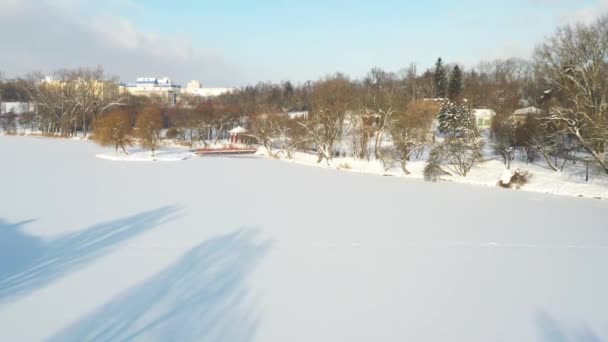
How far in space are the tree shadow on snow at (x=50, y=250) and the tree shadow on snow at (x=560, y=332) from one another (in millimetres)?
8602

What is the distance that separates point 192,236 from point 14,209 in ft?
23.8

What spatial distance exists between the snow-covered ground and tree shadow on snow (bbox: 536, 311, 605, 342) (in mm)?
29

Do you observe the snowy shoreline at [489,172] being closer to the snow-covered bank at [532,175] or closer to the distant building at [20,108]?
the snow-covered bank at [532,175]

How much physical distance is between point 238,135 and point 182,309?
44873mm

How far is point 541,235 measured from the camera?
12055 millimetres

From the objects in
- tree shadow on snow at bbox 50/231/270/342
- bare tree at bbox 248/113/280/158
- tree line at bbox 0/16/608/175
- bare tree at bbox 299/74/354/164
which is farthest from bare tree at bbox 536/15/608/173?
bare tree at bbox 248/113/280/158

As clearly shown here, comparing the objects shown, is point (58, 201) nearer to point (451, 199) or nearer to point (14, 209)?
point (14, 209)

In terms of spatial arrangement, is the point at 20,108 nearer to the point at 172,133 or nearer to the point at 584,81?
the point at 172,133

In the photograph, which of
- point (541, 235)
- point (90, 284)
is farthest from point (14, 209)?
point (541, 235)

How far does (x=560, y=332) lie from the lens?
20.4 ft

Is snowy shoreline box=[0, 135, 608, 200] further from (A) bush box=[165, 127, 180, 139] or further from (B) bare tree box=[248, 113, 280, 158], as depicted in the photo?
(A) bush box=[165, 127, 180, 139]

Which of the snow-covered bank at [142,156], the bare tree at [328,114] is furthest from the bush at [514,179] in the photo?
the snow-covered bank at [142,156]

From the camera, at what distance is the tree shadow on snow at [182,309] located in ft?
19.3

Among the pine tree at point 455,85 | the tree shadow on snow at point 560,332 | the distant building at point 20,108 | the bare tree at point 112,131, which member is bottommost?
the tree shadow on snow at point 560,332
